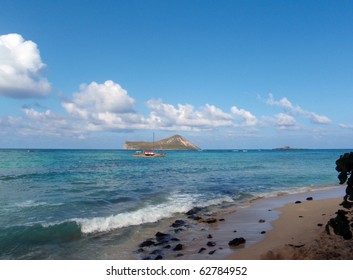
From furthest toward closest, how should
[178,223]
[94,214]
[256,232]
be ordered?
[94,214], [178,223], [256,232]

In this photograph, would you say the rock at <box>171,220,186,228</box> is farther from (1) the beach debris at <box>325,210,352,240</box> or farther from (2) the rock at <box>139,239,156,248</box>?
(1) the beach debris at <box>325,210,352,240</box>

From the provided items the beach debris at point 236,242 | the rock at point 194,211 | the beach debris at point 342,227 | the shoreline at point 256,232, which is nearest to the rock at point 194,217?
the shoreline at point 256,232

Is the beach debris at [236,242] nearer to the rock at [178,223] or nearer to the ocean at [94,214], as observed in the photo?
the ocean at [94,214]

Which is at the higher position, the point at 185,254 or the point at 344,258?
the point at 344,258

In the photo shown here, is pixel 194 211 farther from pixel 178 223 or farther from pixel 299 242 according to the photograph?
pixel 299 242

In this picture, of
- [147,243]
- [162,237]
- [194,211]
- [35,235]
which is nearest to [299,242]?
[162,237]

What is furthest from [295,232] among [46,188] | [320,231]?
[46,188]

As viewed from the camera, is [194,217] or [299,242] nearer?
[299,242]

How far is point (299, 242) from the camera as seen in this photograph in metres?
10.9

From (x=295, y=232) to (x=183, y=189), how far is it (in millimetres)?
16776

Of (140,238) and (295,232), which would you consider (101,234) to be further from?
(295,232)

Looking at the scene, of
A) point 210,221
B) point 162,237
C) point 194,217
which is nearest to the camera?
point 162,237

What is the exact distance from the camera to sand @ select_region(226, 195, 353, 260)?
895cm

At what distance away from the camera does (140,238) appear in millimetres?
13328
